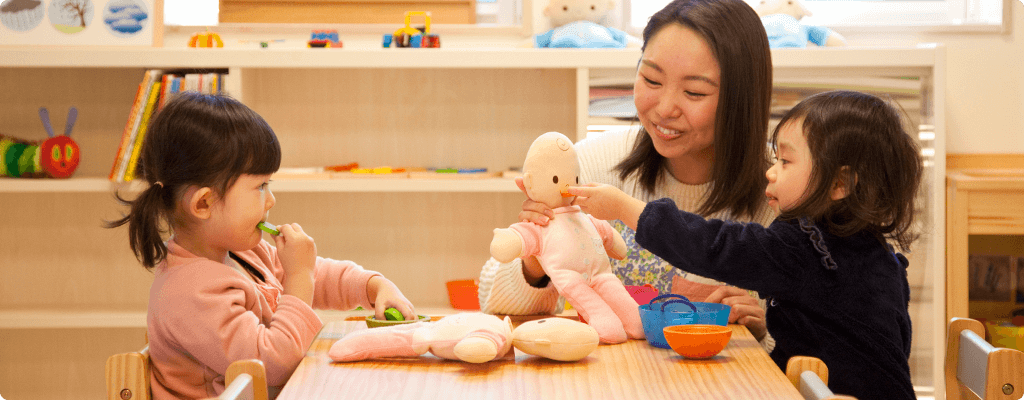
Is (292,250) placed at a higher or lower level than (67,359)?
higher

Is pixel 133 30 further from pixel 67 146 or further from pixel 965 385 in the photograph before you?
pixel 965 385

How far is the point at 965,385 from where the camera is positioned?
3.57 feet

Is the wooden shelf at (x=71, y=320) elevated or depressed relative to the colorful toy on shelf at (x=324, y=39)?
depressed

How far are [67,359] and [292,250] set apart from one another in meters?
1.89

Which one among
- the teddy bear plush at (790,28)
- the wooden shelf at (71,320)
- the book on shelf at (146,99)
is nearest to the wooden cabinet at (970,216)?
the teddy bear plush at (790,28)

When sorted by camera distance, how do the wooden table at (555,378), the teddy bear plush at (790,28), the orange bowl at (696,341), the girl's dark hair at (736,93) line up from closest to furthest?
the wooden table at (555,378) < the orange bowl at (696,341) < the girl's dark hair at (736,93) < the teddy bear plush at (790,28)

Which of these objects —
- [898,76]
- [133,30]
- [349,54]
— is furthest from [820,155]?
Result: [133,30]

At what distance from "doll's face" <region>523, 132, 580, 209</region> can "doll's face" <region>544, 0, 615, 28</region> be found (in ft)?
4.32

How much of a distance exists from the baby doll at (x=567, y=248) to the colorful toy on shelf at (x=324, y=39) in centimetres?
131

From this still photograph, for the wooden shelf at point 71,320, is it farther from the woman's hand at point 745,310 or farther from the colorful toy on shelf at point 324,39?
the woman's hand at point 745,310

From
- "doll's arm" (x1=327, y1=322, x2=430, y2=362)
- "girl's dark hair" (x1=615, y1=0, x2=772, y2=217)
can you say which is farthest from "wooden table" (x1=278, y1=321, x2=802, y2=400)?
"girl's dark hair" (x1=615, y1=0, x2=772, y2=217)

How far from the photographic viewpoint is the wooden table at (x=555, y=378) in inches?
30.3

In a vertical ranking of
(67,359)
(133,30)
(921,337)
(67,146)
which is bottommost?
(67,359)

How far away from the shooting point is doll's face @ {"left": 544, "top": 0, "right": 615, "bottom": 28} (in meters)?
2.24
